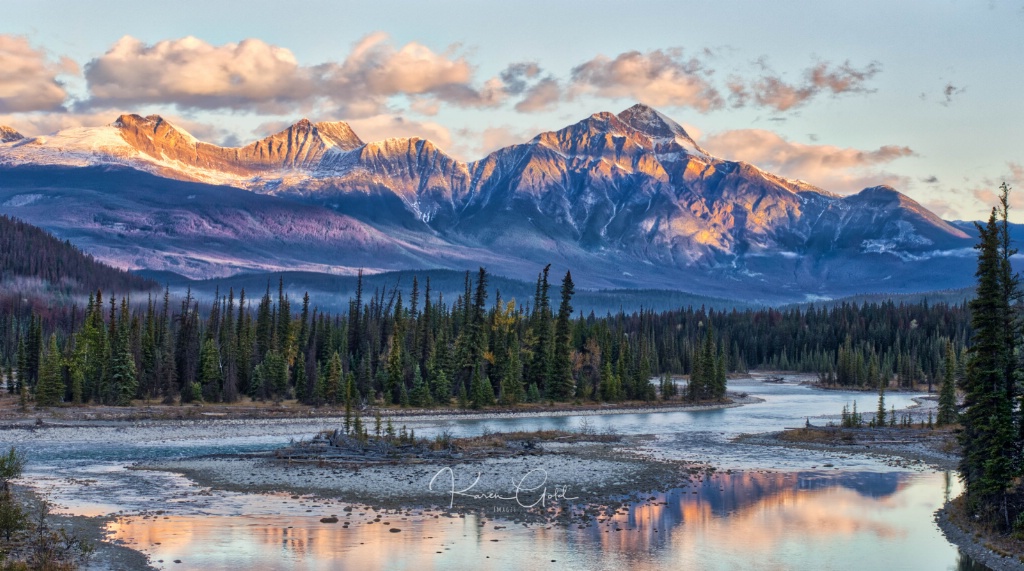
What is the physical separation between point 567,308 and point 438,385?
2074cm

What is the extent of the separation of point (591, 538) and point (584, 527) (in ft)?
7.30

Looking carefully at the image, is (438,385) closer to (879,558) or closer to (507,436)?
(507,436)

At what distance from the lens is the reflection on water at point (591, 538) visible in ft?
126

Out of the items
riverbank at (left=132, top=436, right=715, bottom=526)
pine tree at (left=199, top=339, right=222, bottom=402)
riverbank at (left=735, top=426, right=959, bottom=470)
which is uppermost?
pine tree at (left=199, top=339, right=222, bottom=402)

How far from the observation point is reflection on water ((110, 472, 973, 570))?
38438mm

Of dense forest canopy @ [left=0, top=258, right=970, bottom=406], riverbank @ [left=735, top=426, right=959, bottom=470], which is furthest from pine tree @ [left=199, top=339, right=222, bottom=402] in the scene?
riverbank @ [left=735, top=426, right=959, bottom=470]

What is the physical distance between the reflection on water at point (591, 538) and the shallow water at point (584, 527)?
0.09m

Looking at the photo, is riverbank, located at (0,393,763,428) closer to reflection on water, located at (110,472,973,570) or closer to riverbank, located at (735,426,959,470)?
riverbank, located at (735,426,959,470)

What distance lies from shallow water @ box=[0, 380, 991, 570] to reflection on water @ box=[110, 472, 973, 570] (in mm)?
87

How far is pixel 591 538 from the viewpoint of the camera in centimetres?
4203

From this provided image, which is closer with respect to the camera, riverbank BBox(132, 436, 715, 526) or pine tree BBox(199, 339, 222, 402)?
riverbank BBox(132, 436, 715, 526)

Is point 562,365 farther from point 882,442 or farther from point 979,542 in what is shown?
point 979,542

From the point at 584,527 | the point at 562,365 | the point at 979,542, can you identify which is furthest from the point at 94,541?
the point at 562,365

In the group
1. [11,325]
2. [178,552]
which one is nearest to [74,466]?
[178,552]
